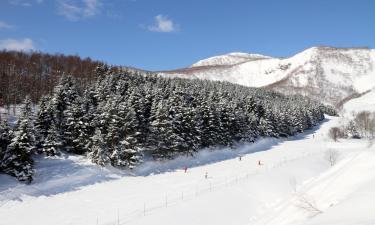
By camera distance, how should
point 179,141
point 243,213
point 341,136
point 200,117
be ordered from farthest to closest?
point 341,136
point 200,117
point 179,141
point 243,213

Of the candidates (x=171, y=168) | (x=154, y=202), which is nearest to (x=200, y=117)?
(x=171, y=168)

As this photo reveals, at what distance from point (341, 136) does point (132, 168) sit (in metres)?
88.8

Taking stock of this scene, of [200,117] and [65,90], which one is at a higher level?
[65,90]

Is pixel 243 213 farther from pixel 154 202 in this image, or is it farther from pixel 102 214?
pixel 102 214

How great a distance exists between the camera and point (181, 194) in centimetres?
4419

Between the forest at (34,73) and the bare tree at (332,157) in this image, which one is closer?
the bare tree at (332,157)

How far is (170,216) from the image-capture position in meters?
33.8

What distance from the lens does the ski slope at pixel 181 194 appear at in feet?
101

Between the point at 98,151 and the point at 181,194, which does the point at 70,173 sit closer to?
the point at 98,151

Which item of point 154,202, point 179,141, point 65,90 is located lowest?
point 154,202

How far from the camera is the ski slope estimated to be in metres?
30.6

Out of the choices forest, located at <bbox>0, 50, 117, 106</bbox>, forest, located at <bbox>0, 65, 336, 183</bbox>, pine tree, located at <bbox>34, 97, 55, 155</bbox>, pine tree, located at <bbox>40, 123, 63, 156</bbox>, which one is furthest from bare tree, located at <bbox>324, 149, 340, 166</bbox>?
forest, located at <bbox>0, 50, 117, 106</bbox>

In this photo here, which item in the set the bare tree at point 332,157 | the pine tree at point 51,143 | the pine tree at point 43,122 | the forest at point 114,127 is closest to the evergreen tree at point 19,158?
the forest at point 114,127

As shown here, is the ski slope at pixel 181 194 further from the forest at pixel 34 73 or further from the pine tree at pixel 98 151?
the forest at pixel 34 73
